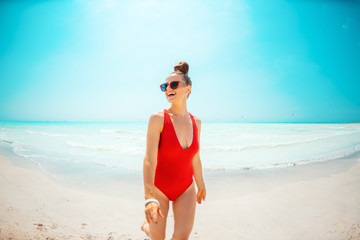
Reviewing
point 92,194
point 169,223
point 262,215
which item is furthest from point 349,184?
point 92,194

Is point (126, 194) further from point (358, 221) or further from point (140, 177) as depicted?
point (358, 221)

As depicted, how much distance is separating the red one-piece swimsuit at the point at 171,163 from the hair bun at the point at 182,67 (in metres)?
0.54

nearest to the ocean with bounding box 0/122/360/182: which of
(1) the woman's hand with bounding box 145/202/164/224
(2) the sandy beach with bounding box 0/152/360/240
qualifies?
(2) the sandy beach with bounding box 0/152/360/240

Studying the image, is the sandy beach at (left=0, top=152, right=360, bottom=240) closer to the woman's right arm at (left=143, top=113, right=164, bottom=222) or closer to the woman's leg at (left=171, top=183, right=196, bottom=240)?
the woman's leg at (left=171, top=183, right=196, bottom=240)

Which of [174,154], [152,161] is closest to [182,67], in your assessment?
[174,154]

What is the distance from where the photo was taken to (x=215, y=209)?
13.8ft

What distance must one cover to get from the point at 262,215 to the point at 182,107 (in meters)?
3.33

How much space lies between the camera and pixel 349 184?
5547mm

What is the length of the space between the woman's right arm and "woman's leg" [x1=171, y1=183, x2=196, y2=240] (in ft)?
1.67

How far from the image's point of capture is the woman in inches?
74.7

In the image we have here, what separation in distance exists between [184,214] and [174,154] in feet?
2.17

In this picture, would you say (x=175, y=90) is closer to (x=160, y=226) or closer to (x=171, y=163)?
(x=171, y=163)

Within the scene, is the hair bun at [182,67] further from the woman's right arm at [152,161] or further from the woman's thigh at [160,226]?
the woman's thigh at [160,226]

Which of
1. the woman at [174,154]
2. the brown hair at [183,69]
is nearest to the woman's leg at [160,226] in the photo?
the woman at [174,154]
